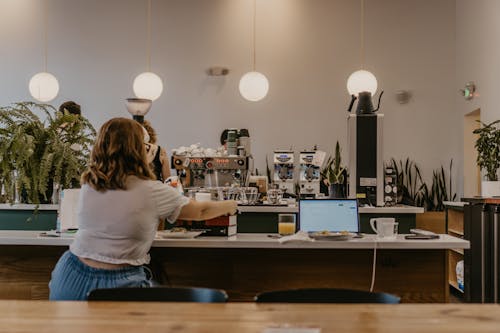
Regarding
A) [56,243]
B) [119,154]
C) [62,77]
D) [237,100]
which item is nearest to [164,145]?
[237,100]

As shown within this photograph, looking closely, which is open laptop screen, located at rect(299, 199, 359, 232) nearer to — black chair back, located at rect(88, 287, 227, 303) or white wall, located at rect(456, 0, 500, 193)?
black chair back, located at rect(88, 287, 227, 303)

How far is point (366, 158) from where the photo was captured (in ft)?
18.2

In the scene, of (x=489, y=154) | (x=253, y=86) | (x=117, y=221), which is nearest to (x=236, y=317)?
(x=117, y=221)

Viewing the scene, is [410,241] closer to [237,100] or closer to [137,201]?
[137,201]

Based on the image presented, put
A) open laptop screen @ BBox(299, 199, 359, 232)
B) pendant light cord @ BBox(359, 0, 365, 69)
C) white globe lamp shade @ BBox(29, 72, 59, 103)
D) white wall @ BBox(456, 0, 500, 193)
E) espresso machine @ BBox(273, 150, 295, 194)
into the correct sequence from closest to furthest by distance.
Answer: open laptop screen @ BBox(299, 199, 359, 232)
white wall @ BBox(456, 0, 500, 193)
espresso machine @ BBox(273, 150, 295, 194)
white globe lamp shade @ BBox(29, 72, 59, 103)
pendant light cord @ BBox(359, 0, 365, 69)

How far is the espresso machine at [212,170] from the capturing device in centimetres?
541

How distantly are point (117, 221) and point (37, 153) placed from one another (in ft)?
4.42

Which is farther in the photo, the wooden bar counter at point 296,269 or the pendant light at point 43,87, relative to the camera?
the pendant light at point 43,87

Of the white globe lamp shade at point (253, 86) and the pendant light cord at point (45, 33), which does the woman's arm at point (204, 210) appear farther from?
the pendant light cord at point (45, 33)

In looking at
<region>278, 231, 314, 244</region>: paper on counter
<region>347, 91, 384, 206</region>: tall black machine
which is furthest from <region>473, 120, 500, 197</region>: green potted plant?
<region>278, 231, 314, 244</region>: paper on counter

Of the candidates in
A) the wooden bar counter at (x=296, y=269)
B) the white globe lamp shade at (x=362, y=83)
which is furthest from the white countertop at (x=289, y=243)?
the white globe lamp shade at (x=362, y=83)

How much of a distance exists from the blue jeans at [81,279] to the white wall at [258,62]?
5.77 metres

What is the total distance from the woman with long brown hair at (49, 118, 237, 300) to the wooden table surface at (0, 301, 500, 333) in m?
0.70

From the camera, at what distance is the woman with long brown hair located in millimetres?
2545
